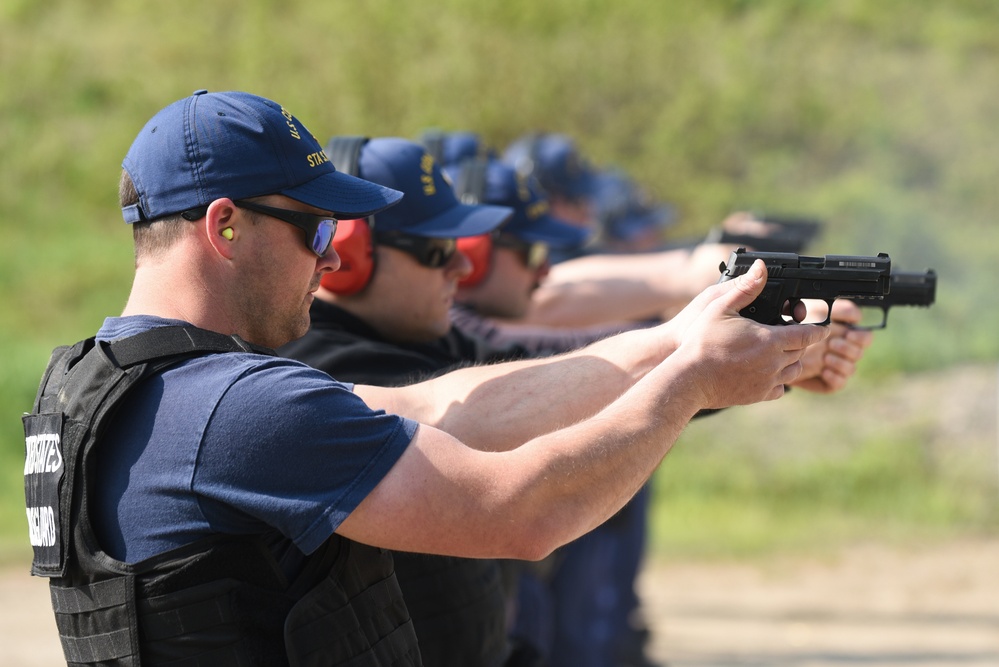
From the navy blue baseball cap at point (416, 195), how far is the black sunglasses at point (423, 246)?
0.06ft

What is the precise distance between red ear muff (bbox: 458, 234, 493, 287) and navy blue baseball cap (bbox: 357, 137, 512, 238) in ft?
3.17

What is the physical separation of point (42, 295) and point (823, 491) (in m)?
8.70

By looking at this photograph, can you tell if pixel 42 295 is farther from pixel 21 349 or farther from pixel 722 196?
pixel 722 196

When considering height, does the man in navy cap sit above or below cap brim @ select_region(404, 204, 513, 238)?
below

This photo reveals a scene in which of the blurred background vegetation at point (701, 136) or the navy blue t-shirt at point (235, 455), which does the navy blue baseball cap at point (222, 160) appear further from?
the blurred background vegetation at point (701, 136)

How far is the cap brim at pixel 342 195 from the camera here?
2.00 m

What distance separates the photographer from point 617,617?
597 centimetres

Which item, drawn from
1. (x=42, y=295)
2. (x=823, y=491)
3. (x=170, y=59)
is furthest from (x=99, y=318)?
(x=823, y=491)

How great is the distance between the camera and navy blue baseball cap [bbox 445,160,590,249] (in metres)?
4.61

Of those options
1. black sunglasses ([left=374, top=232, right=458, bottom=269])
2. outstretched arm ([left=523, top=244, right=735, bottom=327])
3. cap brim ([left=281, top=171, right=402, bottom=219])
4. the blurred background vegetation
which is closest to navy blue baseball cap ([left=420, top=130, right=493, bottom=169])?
outstretched arm ([left=523, top=244, right=735, bottom=327])

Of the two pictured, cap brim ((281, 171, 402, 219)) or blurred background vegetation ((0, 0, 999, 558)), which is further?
blurred background vegetation ((0, 0, 999, 558))

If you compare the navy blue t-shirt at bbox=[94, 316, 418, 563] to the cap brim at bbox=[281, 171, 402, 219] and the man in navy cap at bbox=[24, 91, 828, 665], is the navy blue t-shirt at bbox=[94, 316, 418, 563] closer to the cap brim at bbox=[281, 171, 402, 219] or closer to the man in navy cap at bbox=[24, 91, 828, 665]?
the man in navy cap at bbox=[24, 91, 828, 665]

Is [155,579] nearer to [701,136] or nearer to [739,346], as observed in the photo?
[739,346]

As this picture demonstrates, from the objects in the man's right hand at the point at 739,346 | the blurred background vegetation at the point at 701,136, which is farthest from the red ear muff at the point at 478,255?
the blurred background vegetation at the point at 701,136
